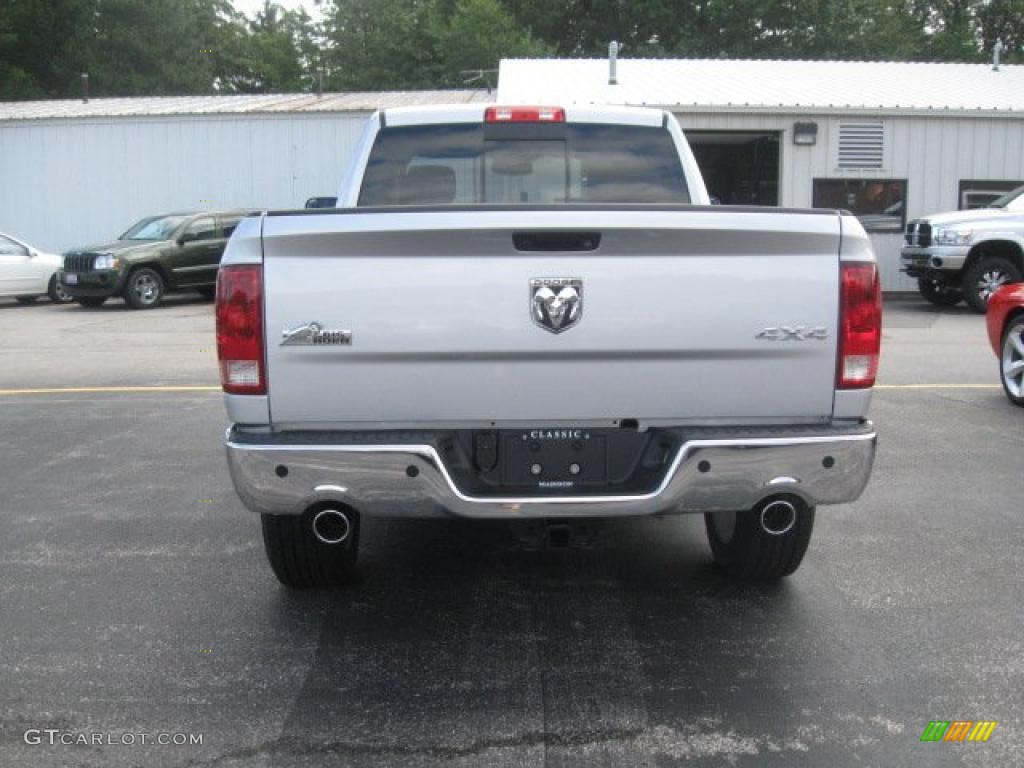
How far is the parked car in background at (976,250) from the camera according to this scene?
17.4 metres

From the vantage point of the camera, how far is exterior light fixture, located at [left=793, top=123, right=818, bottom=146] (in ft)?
68.9

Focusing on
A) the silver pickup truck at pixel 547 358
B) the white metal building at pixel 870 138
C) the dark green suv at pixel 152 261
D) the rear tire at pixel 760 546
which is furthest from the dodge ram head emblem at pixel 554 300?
the white metal building at pixel 870 138

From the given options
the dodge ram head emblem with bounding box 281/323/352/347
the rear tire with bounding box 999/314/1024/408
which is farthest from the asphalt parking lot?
the rear tire with bounding box 999/314/1024/408

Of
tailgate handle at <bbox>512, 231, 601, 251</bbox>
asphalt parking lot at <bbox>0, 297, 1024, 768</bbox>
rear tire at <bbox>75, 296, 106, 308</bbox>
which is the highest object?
tailgate handle at <bbox>512, 231, 601, 251</bbox>

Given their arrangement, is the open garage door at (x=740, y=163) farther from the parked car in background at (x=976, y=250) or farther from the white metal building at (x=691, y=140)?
the parked car in background at (x=976, y=250)

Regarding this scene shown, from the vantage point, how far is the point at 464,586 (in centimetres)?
507

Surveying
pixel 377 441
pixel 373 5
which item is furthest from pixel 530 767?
pixel 373 5

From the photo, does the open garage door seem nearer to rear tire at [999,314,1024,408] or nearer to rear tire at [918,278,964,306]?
rear tire at [918,278,964,306]

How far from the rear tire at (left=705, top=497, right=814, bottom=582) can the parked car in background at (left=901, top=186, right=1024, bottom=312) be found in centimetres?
1387

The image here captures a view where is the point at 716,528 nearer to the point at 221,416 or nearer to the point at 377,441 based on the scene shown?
the point at 377,441

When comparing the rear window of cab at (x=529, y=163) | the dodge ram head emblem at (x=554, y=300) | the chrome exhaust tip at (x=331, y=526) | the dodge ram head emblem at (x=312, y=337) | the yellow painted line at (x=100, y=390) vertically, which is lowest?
the yellow painted line at (x=100, y=390)

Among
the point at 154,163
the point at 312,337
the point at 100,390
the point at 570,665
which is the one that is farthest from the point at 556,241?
the point at 154,163

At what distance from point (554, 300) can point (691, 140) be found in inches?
820

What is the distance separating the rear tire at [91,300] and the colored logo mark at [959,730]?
18333mm
